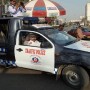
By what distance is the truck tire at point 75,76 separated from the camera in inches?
263

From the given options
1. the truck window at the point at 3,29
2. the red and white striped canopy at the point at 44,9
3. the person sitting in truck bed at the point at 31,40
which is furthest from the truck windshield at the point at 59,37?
the red and white striped canopy at the point at 44,9

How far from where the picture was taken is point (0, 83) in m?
7.41

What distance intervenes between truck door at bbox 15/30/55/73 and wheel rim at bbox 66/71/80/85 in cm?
51

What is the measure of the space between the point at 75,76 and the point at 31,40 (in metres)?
1.78

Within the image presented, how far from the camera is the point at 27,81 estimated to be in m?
7.59

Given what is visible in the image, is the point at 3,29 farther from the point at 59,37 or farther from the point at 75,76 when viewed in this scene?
the point at 75,76

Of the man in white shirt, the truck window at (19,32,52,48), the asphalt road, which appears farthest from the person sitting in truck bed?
the man in white shirt

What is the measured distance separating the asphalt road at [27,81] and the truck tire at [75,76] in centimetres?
19

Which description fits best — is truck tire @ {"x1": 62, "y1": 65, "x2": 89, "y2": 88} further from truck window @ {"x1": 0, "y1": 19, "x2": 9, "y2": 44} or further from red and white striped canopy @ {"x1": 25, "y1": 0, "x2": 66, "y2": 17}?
red and white striped canopy @ {"x1": 25, "y1": 0, "x2": 66, "y2": 17}

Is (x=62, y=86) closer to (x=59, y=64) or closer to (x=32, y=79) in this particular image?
(x=59, y=64)

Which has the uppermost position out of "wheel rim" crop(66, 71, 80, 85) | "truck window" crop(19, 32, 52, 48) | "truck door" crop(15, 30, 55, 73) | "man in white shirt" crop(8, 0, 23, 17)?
"man in white shirt" crop(8, 0, 23, 17)

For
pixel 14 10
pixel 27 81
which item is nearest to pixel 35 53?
pixel 27 81

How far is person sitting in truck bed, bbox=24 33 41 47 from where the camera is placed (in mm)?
7648

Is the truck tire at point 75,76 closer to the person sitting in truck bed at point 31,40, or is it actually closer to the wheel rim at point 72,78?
the wheel rim at point 72,78
